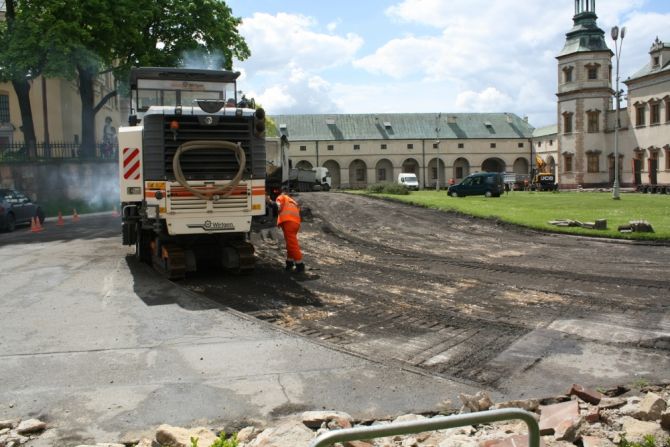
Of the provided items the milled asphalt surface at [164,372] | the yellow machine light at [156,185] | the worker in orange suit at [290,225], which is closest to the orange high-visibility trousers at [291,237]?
the worker in orange suit at [290,225]

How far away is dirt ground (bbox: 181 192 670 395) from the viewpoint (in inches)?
263

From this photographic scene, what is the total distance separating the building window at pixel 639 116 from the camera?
61.9 meters

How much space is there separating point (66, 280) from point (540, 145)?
84.9 metres

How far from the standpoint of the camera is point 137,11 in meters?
31.3

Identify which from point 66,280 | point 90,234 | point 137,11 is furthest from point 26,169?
point 66,280

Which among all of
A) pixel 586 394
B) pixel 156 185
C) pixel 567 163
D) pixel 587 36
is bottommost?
pixel 586 394

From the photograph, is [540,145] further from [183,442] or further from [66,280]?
[183,442]

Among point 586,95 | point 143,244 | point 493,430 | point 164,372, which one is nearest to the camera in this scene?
point 493,430

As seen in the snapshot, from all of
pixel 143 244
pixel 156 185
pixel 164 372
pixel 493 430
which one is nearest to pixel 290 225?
pixel 156 185

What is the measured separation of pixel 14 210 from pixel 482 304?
21.2 metres

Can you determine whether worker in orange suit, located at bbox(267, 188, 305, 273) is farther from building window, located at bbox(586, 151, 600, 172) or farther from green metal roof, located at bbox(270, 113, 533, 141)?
green metal roof, located at bbox(270, 113, 533, 141)

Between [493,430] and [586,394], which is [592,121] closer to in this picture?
[586,394]

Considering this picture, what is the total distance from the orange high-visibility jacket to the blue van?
31.3 meters

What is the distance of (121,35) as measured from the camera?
103ft
